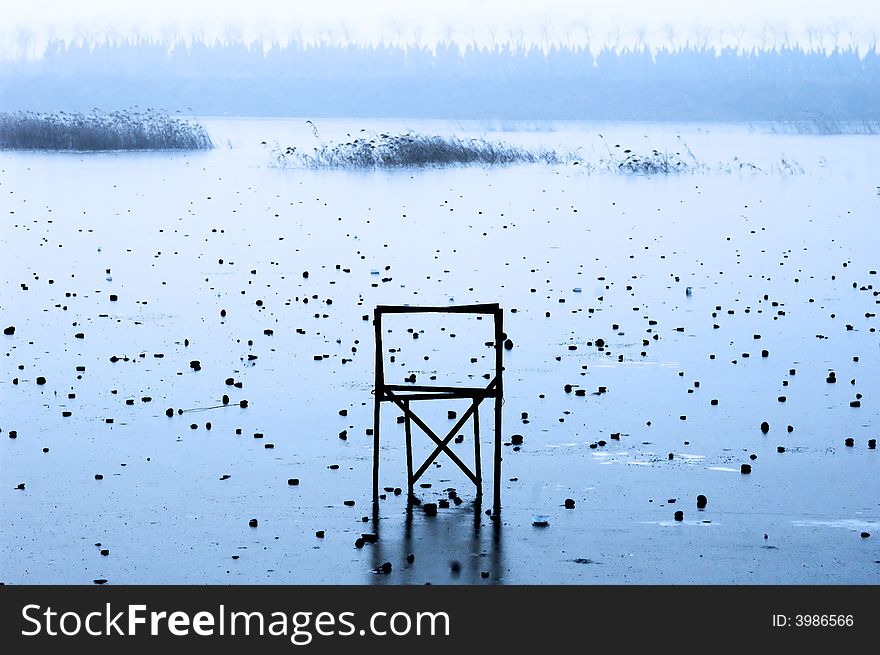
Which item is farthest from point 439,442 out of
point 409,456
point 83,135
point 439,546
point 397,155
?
point 83,135

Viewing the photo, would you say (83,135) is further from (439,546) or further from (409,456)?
(439,546)

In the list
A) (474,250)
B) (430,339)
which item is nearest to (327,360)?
(430,339)

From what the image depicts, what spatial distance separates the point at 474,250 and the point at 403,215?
758 cm

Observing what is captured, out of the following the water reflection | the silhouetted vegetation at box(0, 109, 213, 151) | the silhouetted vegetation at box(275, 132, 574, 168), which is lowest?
the water reflection

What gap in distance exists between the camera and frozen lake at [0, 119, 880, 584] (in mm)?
12203

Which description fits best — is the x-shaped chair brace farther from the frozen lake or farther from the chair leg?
the frozen lake

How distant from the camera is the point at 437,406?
1741 cm

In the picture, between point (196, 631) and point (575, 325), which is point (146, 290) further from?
point (196, 631)

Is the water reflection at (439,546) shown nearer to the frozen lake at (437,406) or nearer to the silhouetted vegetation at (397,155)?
the frozen lake at (437,406)

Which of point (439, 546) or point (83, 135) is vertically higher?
point (83, 135)

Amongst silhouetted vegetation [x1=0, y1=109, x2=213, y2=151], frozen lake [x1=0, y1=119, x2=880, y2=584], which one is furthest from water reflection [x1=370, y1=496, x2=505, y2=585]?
silhouetted vegetation [x1=0, y1=109, x2=213, y2=151]

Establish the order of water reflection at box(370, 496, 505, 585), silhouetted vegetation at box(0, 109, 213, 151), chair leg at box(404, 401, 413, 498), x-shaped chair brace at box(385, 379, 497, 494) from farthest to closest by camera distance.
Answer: silhouetted vegetation at box(0, 109, 213, 151) → chair leg at box(404, 401, 413, 498) → x-shaped chair brace at box(385, 379, 497, 494) → water reflection at box(370, 496, 505, 585)

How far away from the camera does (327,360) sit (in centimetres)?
2019

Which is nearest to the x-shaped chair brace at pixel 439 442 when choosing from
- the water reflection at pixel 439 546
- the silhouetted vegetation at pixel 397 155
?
the water reflection at pixel 439 546
